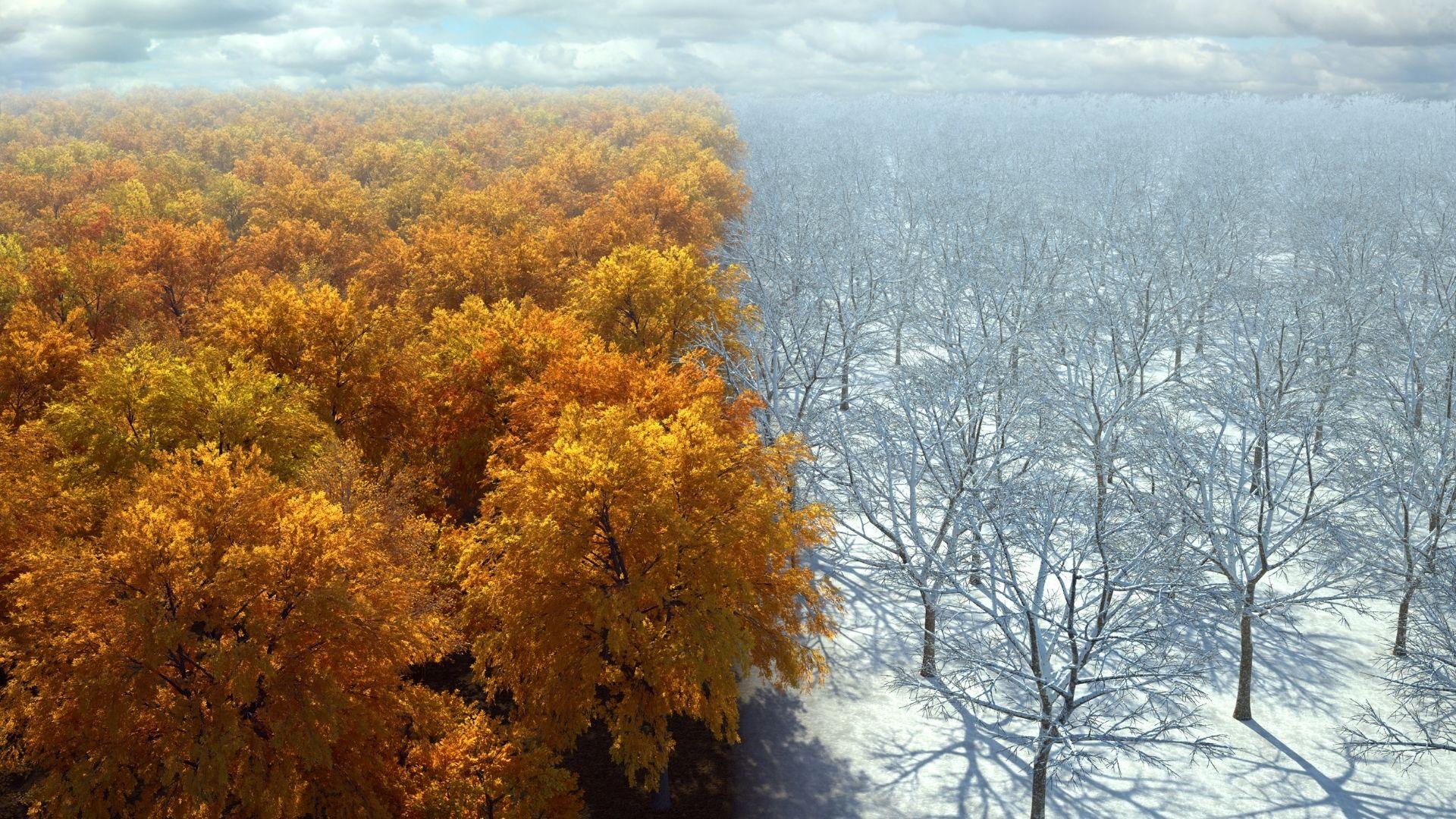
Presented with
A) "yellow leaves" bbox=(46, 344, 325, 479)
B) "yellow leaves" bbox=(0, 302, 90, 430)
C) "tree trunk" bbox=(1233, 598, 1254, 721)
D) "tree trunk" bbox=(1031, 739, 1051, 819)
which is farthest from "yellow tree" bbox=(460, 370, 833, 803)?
"yellow leaves" bbox=(0, 302, 90, 430)

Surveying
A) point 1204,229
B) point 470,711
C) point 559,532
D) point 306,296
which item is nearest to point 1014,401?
point 559,532

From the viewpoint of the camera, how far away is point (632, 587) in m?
15.9

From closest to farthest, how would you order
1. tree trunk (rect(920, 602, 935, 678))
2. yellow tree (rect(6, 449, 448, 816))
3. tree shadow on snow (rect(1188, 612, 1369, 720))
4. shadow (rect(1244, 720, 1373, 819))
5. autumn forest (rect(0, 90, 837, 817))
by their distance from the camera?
1. yellow tree (rect(6, 449, 448, 816))
2. autumn forest (rect(0, 90, 837, 817))
3. shadow (rect(1244, 720, 1373, 819))
4. tree shadow on snow (rect(1188, 612, 1369, 720))
5. tree trunk (rect(920, 602, 935, 678))

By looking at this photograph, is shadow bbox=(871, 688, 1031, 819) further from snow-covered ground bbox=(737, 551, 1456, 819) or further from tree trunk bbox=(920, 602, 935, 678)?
tree trunk bbox=(920, 602, 935, 678)

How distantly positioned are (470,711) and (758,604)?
5734 mm

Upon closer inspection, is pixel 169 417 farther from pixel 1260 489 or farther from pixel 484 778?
pixel 1260 489

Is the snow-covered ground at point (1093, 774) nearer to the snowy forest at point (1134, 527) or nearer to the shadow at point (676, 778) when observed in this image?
the snowy forest at point (1134, 527)

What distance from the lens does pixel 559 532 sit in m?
15.8

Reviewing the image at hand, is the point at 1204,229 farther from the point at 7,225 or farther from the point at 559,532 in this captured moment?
the point at 7,225

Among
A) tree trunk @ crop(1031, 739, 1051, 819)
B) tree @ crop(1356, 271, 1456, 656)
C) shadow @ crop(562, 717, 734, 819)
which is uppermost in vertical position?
tree @ crop(1356, 271, 1456, 656)

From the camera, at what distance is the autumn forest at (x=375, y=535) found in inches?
534

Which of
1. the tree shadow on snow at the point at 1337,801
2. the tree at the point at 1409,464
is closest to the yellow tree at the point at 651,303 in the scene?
Answer: the tree at the point at 1409,464

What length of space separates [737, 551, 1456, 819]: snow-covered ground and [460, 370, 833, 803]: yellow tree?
258cm

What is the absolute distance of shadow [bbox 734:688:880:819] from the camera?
58.0 ft
